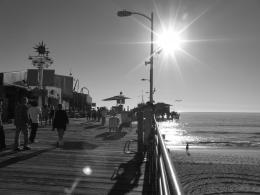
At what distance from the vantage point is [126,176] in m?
7.19

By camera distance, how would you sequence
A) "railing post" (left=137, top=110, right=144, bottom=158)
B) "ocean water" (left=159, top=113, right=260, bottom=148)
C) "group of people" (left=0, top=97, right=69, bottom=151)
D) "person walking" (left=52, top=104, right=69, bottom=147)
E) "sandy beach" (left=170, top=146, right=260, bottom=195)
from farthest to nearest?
"ocean water" (left=159, top=113, right=260, bottom=148) → "sandy beach" (left=170, top=146, right=260, bottom=195) → "person walking" (left=52, top=104, right=69, bottom=147) → "railing post" (left=137, top=110, right=144, bottom=158) → "group of people" (left=0, top=97, right=69, bottom=151)

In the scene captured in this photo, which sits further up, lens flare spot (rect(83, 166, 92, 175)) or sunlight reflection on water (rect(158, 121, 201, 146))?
lens flare spot (rect(83, 166, 92, 175))

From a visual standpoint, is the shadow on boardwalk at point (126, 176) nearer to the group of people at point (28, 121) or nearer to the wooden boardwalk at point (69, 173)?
the wooden boardwalk at point (69, 173)

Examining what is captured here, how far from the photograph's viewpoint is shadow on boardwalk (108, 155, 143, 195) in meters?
6.01

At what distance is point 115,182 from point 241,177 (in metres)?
10.7

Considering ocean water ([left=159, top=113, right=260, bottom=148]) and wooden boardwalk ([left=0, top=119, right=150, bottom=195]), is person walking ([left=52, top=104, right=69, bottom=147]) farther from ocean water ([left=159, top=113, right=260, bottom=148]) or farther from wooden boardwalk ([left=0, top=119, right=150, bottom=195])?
ocean water ([left=159, top=113, right=260, bottom=148])

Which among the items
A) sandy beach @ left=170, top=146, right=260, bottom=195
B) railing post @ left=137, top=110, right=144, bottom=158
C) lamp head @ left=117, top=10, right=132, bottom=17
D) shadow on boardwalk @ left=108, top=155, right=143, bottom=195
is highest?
lamp head @ left=117, top=10, right=132, bottom=17

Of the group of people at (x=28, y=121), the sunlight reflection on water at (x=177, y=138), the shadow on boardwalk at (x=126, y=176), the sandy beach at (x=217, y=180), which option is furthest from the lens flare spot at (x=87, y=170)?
the sunlight reflection on water at (x=177, y=138)

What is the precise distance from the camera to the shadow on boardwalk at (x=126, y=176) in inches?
237

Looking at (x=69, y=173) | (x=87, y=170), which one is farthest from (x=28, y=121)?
(x=69, y=173)

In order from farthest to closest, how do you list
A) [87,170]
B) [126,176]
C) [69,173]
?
[87,170], [69,173], [126,176]

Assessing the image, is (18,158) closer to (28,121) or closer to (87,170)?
(28,121)

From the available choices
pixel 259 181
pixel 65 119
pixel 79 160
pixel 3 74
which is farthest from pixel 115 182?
pixel 3 74

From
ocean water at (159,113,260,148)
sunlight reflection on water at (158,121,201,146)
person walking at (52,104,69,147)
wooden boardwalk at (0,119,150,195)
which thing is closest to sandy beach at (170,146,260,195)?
wooden boardwalk at (0,119,150,195)
